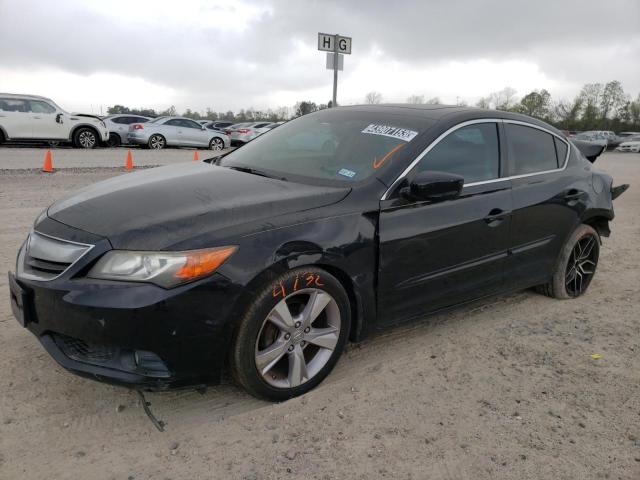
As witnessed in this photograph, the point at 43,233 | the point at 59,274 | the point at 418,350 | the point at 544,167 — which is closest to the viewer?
the point at 59,274

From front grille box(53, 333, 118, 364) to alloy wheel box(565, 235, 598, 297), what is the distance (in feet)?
11.9

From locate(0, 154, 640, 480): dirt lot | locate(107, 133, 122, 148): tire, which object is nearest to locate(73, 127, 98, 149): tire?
locate(107, 133, 122, 148): tire

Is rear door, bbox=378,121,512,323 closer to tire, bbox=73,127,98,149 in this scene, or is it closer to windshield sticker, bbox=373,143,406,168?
windshield sticker, bbox=373,143,406,168

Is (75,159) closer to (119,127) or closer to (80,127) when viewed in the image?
(80,127)

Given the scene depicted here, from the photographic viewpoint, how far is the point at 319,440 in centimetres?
247

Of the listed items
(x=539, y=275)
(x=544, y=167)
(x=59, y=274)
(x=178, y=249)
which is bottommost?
(x=539, y=275)

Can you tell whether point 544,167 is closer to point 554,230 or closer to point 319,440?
point 554,230

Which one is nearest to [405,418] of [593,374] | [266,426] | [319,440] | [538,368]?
[319,440]

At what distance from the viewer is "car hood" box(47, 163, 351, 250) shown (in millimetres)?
2410

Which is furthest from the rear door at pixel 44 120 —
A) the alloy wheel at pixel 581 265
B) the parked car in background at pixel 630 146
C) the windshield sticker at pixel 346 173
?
the parked car in background at pixel 630 146

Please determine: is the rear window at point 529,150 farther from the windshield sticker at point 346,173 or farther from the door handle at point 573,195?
the windshield sticker at point 346,173

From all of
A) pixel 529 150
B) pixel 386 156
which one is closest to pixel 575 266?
pixel 529 150

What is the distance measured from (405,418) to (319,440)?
18.9 inches

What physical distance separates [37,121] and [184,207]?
15.5 metres
